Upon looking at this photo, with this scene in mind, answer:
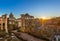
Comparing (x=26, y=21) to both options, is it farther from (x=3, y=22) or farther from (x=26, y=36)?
(x=3, y=22)

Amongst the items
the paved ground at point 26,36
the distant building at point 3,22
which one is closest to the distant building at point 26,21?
the paved ground at point 26,36

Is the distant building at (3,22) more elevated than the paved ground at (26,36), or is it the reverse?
the distant building at (3,22)

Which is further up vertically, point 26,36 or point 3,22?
point 3,22

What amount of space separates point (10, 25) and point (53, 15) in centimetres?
93

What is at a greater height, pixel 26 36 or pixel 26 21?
pixel 26 21

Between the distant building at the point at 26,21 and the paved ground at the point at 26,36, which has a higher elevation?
the distant building at the point at 26,21

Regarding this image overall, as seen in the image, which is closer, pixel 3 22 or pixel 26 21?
pixel 3 22

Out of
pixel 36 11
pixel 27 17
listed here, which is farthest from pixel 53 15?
pixel 27 17

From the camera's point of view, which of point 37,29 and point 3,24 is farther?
point 37,29

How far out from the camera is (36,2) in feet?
5.85

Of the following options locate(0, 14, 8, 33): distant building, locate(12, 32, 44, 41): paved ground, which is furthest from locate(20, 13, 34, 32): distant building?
locate(0, 14, 8, 33): distant building

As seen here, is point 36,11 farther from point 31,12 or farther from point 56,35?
point 56,35

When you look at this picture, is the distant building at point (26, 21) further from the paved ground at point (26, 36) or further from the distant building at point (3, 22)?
the distant building at point (3, 22)

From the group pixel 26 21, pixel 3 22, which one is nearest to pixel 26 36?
pixel 26 21
